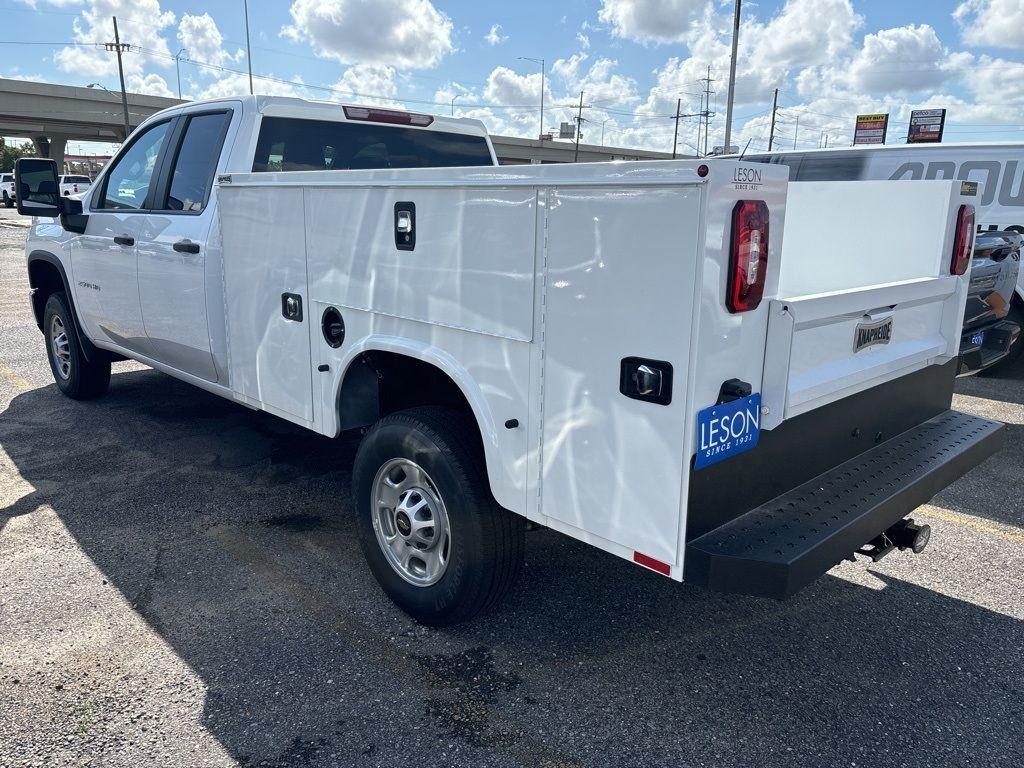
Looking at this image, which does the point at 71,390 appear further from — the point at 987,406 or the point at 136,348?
the point at 987,406

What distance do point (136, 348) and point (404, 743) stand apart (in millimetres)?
3724

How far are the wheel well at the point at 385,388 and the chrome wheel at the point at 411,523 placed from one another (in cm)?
32

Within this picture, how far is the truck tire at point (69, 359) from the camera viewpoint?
20.2 feet

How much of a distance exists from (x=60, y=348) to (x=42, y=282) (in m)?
0.58

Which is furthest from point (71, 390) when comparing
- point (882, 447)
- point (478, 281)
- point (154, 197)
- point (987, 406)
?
point (987, 406)

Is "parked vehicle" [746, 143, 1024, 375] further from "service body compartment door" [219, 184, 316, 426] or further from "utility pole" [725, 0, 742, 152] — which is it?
"utility pole" [725, 0, 742, 152]

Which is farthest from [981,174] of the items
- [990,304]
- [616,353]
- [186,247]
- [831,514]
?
[186,247]

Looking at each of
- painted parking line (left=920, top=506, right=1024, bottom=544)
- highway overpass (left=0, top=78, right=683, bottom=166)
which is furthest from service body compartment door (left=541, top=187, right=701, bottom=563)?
highway overpass (left=0, top=78, right=683, bottom=166)

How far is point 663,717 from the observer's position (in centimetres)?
268

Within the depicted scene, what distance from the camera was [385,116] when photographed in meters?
4.79

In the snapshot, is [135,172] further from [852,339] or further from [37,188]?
[852,339]

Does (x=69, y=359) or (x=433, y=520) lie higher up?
(x=433, y=520)

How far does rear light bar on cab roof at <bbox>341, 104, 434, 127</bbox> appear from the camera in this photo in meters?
4.63

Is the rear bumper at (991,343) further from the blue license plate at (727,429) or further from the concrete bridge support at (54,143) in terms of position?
the concrete bridge support at (54,143)
